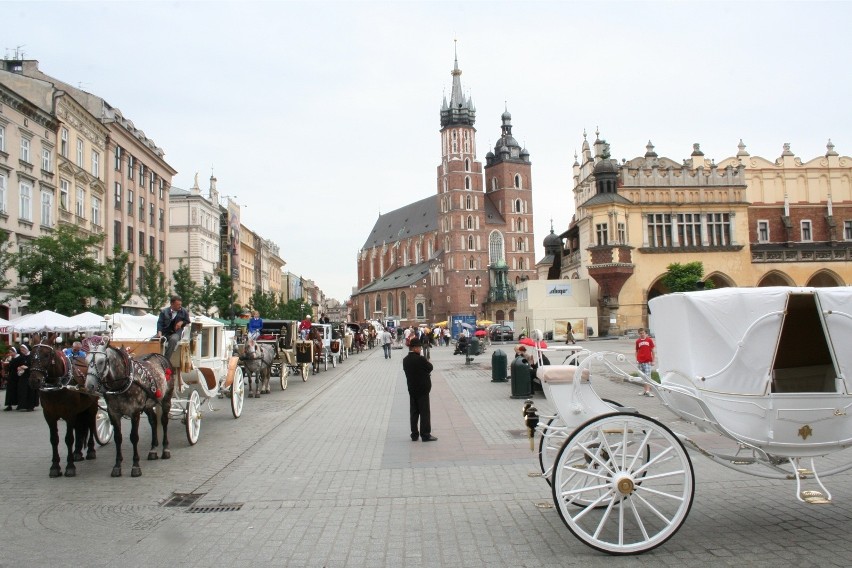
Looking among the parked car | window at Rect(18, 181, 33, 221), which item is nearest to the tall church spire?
the parked car

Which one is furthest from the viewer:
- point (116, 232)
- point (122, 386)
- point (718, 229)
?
point (718, 229)

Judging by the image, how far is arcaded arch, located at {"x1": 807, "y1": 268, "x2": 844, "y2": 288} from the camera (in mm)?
57188

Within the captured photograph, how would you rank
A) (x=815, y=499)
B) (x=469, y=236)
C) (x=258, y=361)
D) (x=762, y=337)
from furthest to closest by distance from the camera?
(x=469, y=236)
(x=258, y=361)
(x=762, y=337)
(x=815, y=499)

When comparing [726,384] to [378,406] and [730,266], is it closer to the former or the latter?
[378,406]

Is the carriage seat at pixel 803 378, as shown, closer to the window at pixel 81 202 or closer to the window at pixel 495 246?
the window at pixel 81 202

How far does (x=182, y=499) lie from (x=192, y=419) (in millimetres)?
3612

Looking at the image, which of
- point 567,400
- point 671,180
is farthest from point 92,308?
point 671,180

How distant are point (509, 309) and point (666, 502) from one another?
97.4 meters

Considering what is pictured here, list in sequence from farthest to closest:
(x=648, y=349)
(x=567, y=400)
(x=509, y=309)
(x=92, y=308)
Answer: (x=509, y=309) → (x=92, y=308) → (x=648, y=349) → (x=567, y=400)

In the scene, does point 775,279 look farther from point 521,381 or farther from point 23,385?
point 23,385

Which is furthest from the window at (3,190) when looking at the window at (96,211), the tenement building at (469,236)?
the tenement building at (469,236)

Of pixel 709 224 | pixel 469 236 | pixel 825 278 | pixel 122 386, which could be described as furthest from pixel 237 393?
pixel 469 236

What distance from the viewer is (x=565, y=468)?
5625 millimetres

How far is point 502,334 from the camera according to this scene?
6225cm
